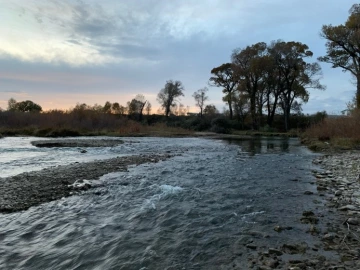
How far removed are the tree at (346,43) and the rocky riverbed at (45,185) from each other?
33692mm

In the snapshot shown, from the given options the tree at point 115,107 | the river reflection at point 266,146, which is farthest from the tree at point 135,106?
the river reflection at point 266,146

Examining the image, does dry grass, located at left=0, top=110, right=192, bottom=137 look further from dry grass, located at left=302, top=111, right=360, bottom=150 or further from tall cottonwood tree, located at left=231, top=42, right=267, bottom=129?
dry grass, located at left=302, top=111, right=360, bottom=150

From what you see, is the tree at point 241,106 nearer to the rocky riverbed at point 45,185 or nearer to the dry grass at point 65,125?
the dry grass at point 65,125

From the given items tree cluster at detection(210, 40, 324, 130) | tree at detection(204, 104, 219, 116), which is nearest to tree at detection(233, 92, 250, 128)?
tree cluster at detection(210, 40, 324, 130)

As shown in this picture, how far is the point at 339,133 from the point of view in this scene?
2789 cm

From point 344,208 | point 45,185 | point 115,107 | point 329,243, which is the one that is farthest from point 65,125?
point 329,243

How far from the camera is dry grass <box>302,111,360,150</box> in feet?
79.7

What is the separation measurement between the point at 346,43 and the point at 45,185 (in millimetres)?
40113

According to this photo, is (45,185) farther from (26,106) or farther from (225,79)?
(26,106)

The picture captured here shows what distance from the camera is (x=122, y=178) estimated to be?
1241 centimetres

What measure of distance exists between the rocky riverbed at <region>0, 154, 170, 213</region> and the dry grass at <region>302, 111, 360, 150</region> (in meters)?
19.7

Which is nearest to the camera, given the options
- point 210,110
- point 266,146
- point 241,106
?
point 266,146

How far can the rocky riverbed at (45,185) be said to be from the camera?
8594mm

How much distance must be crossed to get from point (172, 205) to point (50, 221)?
3.27 m
